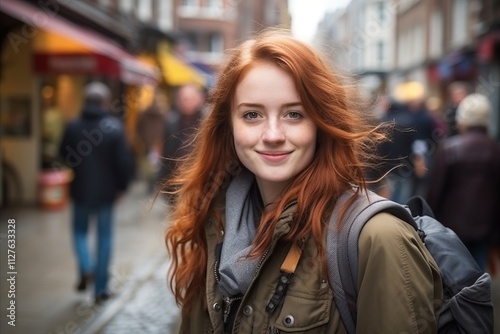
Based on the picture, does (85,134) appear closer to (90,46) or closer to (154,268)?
(154,268)

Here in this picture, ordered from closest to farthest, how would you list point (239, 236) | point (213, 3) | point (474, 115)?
point (239, 236), point (474, 115), point (213, 3)

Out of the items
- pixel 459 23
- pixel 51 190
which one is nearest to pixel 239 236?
pixel 51 190

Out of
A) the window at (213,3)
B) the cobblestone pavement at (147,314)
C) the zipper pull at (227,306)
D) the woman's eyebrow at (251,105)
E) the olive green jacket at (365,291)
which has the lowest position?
the cobblestone pavement at (147,314)

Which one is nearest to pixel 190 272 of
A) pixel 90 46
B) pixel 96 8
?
pixel 90 46

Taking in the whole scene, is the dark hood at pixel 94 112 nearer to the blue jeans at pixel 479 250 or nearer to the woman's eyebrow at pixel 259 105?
the blue jeans at pixel 479 250

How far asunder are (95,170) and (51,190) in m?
5.04

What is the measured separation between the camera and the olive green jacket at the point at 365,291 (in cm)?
146

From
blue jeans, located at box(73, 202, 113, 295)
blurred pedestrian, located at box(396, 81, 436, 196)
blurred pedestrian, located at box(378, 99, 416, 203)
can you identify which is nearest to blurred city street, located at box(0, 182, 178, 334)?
blue jeans, located at box(73, 202, 113, 295)

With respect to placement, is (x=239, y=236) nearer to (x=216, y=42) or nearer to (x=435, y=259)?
(x=435, y=259)

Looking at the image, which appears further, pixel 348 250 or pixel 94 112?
pixel 94 112

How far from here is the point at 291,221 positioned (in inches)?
66.9

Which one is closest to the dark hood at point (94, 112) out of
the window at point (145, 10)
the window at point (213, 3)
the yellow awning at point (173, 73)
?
the yellow awning at point (173, 73)

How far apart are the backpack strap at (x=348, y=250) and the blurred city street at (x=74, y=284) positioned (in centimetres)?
233

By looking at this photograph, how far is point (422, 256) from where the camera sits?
151 cm
